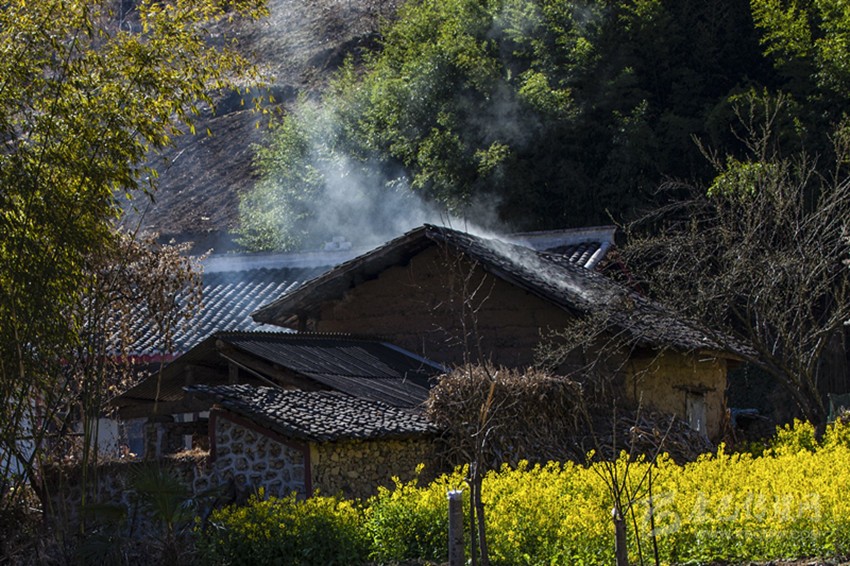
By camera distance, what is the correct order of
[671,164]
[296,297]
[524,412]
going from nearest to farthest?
[524,412] < [296,297] < [671,164]

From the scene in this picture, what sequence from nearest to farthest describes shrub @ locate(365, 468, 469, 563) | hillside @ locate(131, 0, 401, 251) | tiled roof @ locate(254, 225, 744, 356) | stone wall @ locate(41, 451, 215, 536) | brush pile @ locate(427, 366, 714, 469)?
shrub @ locate(365, 468, 469, 563), stone wall @ locate(41, 451, 215, 536), brush pile @ locate(427, 366, 714, 469), tiled roof @ locate(254, 225, 744, 356), hillside @ locate(131, 0, 401, 251)

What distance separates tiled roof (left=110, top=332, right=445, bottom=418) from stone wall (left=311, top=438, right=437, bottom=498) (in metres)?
0.81

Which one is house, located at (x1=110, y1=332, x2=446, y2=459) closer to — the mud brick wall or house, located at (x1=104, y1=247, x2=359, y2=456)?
the mud brick wall

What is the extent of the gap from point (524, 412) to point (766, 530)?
217 inches

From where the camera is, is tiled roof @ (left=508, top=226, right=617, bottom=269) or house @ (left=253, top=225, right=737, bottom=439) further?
tiled roof @ (left=508, top=226, right=617, bottom=269)

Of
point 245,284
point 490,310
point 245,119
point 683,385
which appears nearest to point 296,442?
point 490,310

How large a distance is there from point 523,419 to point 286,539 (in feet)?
14.7

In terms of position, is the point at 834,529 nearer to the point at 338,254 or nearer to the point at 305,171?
the point at 338,254

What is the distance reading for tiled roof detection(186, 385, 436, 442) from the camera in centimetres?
1220

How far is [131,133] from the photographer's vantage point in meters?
11.6

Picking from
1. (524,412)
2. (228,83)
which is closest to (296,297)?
(524,412)

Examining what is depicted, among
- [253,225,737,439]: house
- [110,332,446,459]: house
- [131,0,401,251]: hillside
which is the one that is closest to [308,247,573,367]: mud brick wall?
[253,225,737,439]: house

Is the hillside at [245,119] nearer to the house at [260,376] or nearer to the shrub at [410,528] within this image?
the house at [260,376]

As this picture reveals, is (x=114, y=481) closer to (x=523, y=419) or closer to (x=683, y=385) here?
(x=523, y=419)
